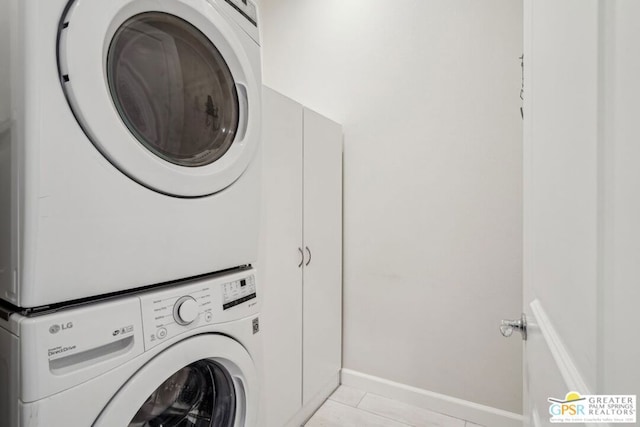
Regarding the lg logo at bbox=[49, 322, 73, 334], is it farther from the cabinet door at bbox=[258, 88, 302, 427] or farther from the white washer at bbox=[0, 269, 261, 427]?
the cabinet door at bbox=[258, 88, 302, 427]

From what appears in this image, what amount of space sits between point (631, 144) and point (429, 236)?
1650 mm

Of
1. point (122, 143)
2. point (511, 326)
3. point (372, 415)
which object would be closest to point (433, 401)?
point (372, 415)

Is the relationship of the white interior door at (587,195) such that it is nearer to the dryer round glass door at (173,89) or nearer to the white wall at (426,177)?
the dryer round glass door at (173,89)

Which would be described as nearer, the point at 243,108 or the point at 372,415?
the point at 243,108

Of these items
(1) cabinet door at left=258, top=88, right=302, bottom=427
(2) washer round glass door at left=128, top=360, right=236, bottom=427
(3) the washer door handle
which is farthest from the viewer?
(1) cabinet door at left=258, top=88, right=302, bottom=427

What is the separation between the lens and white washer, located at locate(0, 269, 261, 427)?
0.58 metres

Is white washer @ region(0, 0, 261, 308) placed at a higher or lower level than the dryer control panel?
higher

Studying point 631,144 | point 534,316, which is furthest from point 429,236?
point 631,144

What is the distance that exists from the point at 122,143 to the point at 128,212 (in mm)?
156

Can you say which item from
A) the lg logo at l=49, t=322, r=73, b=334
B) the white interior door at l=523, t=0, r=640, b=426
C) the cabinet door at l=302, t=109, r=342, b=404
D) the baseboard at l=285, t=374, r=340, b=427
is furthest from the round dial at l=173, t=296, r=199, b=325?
the baseboard at l=285, t=374, r=340, b=427

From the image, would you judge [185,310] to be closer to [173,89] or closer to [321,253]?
[173,89]

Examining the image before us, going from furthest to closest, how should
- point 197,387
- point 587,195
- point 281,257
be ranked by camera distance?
point 281,257, point 197,387, point 587,195

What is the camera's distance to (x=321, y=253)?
6.20 ft

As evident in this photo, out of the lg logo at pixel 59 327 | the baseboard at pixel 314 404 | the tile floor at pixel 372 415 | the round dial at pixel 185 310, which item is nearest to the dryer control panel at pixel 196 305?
the round dial at pixel 185 310
